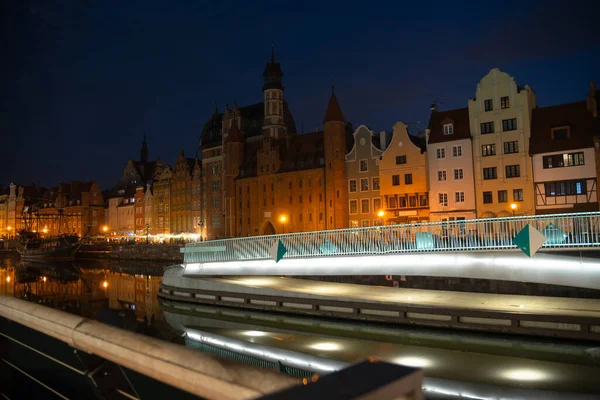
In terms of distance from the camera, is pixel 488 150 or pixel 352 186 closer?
pixel 488 150

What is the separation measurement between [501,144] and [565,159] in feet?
20.5

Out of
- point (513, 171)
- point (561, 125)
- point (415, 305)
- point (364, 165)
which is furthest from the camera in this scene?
point (364, 165)

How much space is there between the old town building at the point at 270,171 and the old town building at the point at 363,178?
114 cm

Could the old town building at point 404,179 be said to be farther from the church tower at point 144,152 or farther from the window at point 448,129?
the church tower at point 144,152

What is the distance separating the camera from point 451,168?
5256cm

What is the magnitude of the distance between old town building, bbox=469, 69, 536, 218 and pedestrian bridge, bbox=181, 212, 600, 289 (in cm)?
2310

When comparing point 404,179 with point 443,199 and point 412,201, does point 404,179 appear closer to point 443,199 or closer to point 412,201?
point 412,201

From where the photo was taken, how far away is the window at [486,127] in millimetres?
50250

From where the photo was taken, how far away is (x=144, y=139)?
484 feet

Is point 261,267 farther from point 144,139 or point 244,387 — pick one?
point 144,139

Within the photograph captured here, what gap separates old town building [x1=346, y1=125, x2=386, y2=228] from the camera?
206ft

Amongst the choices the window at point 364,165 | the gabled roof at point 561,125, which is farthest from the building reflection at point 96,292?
the gabled roof at point 561,125

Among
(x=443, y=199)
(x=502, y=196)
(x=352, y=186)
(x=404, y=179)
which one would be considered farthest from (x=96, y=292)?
(x=502, y=196)

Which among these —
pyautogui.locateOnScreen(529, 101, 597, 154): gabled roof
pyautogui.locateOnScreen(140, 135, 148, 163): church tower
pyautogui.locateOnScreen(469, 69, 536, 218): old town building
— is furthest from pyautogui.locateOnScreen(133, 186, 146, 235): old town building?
pyautogui.locateOnScreen(529, 101, 597, 154): gabled roof
